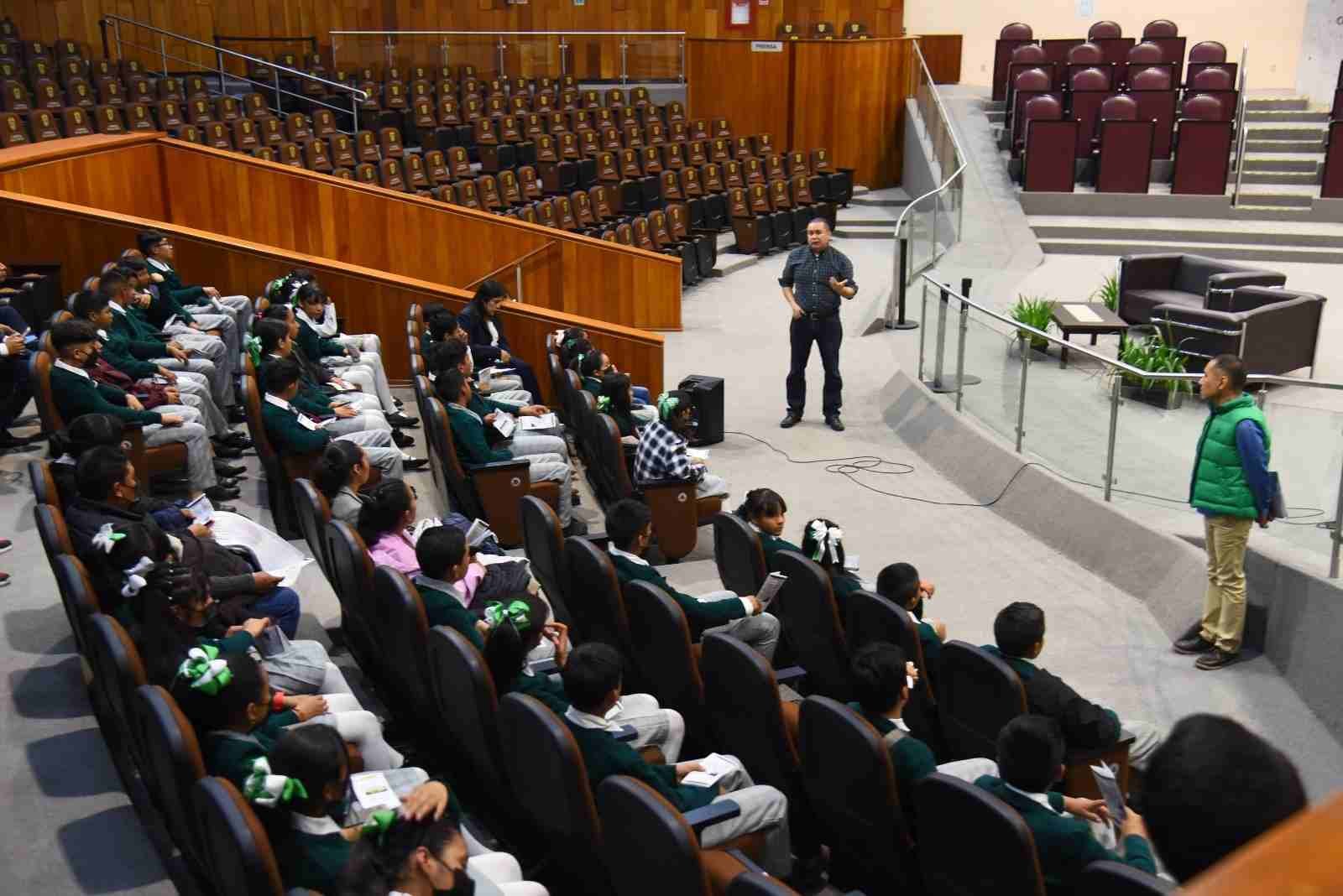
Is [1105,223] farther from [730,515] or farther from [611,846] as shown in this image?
[611,846]

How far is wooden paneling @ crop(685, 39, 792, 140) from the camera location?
50.6ft

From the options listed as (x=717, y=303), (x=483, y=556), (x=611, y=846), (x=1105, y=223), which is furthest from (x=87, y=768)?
(x=1105, y=223)

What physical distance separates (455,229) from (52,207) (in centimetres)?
274

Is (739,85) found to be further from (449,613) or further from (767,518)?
(449,613)

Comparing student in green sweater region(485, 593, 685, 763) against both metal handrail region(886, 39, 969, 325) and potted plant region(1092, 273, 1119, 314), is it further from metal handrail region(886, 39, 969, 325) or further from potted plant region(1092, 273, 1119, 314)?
potted plant region(1092, 273, 1119, 314)

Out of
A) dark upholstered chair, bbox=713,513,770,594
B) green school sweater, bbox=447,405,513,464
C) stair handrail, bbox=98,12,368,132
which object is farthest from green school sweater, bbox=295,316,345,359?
stair handrail, bbox=98,12,368,132

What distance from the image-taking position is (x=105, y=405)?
5297 millimetres

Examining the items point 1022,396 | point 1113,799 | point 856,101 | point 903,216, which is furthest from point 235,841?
point 856,101

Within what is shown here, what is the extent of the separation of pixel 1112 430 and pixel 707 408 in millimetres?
2335

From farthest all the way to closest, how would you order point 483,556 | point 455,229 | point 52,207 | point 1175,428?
point 455,229
point 52,207
point 1175,428
point 483,556

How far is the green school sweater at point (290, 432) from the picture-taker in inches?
211

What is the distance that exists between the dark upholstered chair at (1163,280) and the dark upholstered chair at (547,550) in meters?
5.93

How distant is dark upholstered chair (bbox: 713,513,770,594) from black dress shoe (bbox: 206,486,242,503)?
234 centimetres

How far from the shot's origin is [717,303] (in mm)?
11195
